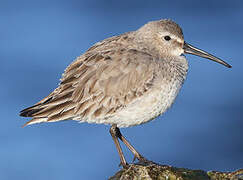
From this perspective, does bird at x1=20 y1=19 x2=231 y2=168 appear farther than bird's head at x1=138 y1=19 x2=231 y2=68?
No

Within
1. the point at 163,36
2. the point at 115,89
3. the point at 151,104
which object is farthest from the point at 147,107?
the point at 163,36

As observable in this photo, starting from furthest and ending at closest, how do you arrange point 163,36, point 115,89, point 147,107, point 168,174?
point 163,36 < point 115,89 < point 147,107 < point 168,174

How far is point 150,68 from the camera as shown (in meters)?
8.48

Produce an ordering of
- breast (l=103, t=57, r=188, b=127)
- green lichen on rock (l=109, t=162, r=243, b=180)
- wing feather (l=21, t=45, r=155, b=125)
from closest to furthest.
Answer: green lichen on rock (l=109, t=162, r=243, b=180)
breast (l=103, t=57, r=188, b=127)
wing feather (l=21, t=45, r=155, b=125)

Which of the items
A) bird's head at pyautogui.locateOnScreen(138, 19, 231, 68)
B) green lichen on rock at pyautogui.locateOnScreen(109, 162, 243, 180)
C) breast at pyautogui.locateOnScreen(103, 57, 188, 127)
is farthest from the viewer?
bird's head at pyautogui.locateOnScreen(138, 19, 231, 68)

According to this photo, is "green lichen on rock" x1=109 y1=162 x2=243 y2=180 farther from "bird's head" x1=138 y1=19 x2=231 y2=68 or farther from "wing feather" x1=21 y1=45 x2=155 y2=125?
"bird's head" x1=138 y1=19 x2=231 y2=68

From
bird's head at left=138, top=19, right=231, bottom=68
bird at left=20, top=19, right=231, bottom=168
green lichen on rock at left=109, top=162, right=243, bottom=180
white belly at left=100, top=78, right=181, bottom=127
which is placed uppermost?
bird's head at left=138, top=19, right=231, bottom=68

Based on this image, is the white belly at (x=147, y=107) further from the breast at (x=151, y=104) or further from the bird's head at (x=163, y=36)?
the bird's head at (x=163, y=36)

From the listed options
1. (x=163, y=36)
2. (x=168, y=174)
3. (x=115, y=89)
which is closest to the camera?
(x=168, y=174)

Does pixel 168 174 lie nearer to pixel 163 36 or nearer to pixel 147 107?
pixel 147 107

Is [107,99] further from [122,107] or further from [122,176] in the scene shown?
[122,176]

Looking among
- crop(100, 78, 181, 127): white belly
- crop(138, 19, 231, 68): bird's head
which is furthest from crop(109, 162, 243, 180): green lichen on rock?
crop(138, 19, 231, 68): bird's head

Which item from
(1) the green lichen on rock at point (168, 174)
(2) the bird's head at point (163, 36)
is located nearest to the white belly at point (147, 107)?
(2) the bird's head at point (163, 36)

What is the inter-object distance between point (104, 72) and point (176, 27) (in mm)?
1525
